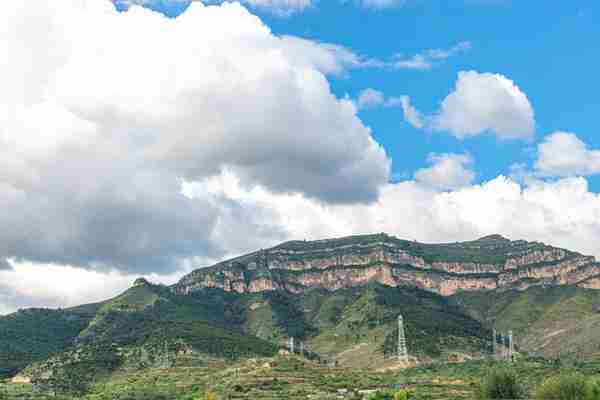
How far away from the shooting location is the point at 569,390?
143375 millimetres

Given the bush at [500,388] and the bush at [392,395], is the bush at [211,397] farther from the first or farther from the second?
the bush at [500,388]

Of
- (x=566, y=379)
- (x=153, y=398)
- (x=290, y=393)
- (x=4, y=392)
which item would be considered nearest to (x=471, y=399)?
(x=566, y=379)

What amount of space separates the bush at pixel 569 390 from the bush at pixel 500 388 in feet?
54.3

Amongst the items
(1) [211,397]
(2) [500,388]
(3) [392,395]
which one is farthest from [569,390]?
(1) [211,397]

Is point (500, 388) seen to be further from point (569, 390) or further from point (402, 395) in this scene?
point (569, 390)

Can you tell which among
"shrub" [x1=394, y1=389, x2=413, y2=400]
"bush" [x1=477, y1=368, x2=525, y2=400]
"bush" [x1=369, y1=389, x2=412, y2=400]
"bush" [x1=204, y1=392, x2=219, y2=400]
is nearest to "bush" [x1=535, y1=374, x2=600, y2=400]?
"bush" [x1=477, y1=368, x2=525, y2=400]

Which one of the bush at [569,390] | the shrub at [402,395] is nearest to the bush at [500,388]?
the shrub at [402,395]

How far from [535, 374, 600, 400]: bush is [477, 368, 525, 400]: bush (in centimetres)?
1655

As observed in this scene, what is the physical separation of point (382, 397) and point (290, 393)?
25.5 meters

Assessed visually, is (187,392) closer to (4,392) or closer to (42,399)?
(42,399)

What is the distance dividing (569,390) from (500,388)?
22.3 meters

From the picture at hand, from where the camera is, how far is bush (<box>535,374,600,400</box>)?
14238 cm

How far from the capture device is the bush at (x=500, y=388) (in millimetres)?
163375

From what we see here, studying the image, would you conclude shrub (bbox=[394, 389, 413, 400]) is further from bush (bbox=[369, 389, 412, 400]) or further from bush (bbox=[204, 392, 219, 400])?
bush (bbox=[204, 392, 219, 400])
